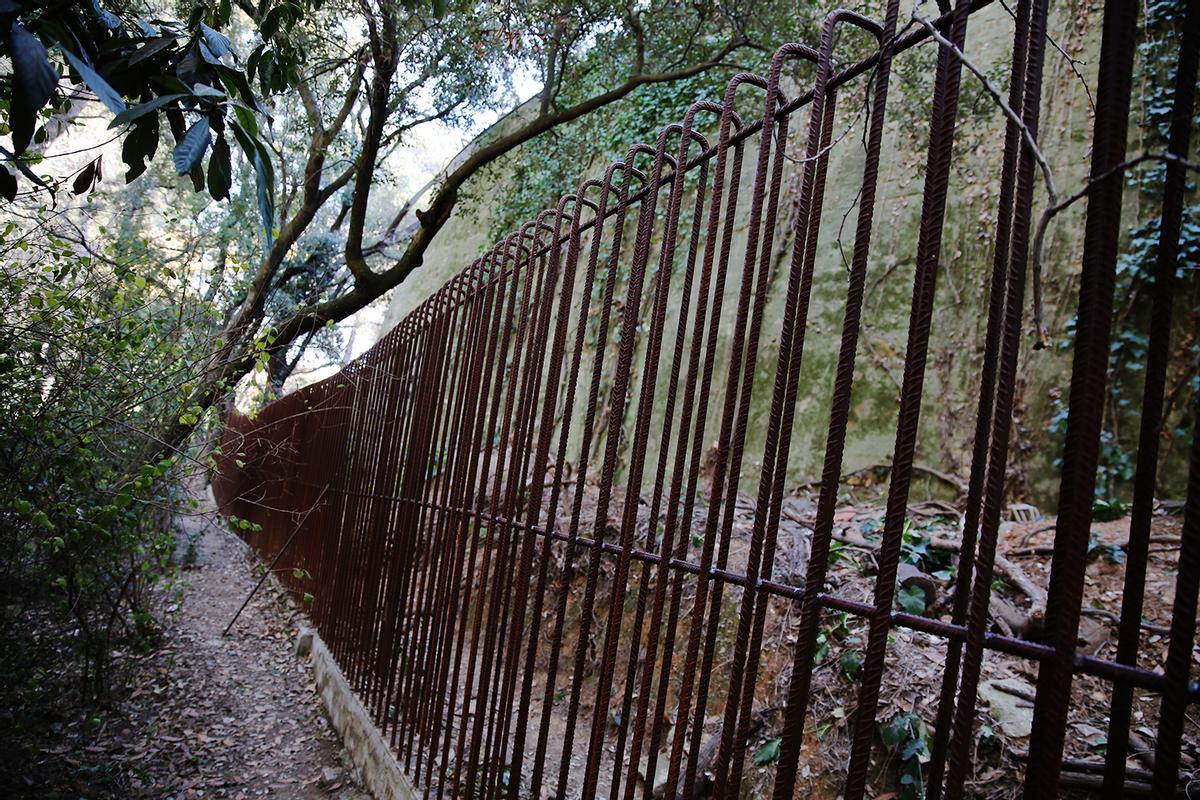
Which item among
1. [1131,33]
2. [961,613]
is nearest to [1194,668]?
[961,613]

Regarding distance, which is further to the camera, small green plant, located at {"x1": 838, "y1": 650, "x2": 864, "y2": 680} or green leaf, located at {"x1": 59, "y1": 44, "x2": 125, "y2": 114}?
small green plant, located at {"x1": 838, "y1": 650, "x2": 864, "y2": 680}

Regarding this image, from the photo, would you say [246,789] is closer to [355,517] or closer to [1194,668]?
[355,517]

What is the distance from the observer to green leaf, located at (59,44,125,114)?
145 centimetres

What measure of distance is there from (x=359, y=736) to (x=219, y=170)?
12.1 feet

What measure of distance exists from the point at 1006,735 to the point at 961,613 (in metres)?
1.94

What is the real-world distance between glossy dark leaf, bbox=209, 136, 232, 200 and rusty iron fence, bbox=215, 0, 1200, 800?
3.73 feet

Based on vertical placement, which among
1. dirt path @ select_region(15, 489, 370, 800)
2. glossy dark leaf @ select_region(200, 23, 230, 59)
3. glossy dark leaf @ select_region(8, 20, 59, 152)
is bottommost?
dirt path @ select_region(15, 489, 370, 800)

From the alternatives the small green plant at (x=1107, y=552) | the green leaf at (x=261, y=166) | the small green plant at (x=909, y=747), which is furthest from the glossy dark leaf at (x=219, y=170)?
the small green plant at (x=1107, y=552)

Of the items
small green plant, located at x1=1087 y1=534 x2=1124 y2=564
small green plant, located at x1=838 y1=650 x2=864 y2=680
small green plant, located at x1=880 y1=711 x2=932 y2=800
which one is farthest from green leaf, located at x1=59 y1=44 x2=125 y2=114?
small green plant, located at x1=1087 y1=534 x2=1124 y2=564

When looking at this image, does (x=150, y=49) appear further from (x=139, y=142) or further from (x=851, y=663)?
(x=851, y=663)

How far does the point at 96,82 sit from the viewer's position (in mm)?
1471

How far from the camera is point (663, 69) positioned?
27.8 feet

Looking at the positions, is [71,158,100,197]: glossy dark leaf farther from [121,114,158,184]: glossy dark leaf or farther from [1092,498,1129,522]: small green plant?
[1092,498,1129,522]: small green plant

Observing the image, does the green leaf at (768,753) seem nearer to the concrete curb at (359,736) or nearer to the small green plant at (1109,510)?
the concrete curb at (359,736)
